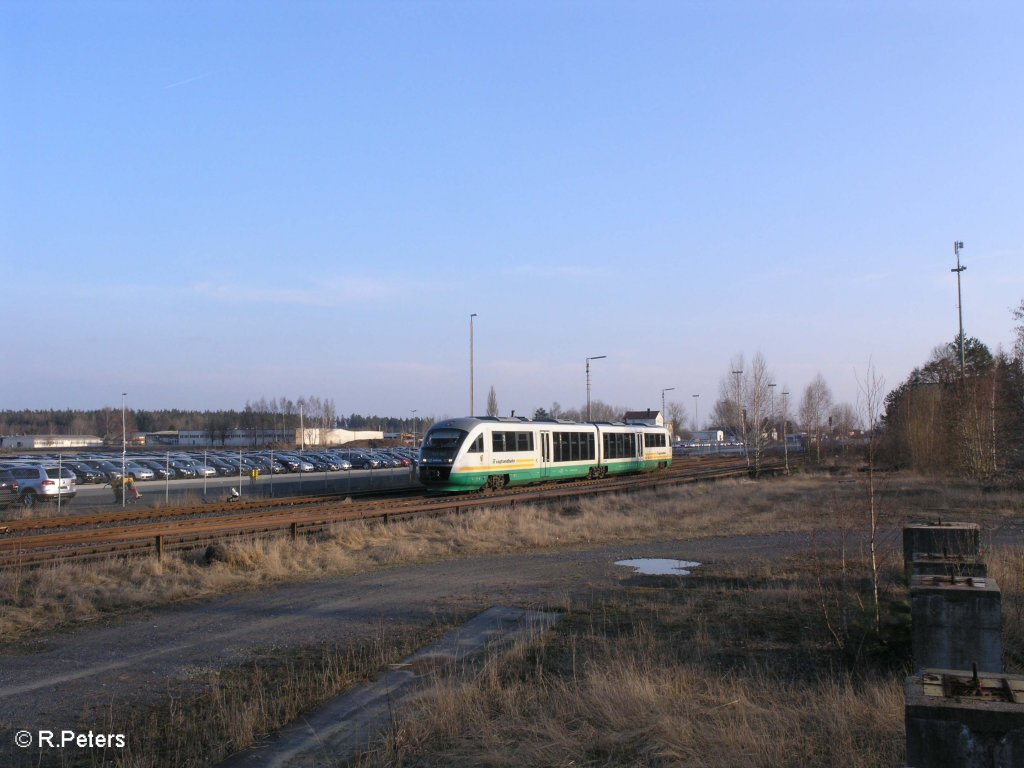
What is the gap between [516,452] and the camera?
34.8 meters

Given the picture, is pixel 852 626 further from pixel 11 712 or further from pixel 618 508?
pixel 618 508

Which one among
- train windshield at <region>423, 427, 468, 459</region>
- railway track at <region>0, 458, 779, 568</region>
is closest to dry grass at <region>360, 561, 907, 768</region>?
railway track at <region>0, 458, 779, 568</region>

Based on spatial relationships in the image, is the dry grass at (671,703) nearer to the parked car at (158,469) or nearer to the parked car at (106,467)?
the parked car at (106,467)

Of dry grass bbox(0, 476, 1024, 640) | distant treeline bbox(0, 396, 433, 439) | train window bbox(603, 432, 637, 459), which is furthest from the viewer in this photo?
distant treeline bbox(0, 396, 433, 439)

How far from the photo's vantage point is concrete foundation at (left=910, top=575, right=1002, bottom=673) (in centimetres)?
696

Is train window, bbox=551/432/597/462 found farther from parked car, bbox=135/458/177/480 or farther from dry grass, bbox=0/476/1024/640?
parked car, bbox=135/458/177/480

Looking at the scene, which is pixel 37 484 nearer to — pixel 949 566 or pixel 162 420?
pixel 949 566

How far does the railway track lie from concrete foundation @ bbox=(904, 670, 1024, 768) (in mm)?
13664

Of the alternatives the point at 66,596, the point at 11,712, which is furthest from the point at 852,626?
the point at 66,596

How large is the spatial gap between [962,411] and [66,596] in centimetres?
3839

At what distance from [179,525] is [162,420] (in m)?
172

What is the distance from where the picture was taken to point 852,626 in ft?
27.2

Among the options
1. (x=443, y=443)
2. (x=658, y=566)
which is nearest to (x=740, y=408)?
(x=443, y=443)

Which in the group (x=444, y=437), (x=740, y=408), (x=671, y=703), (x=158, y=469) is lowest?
(x=158, y=469)
